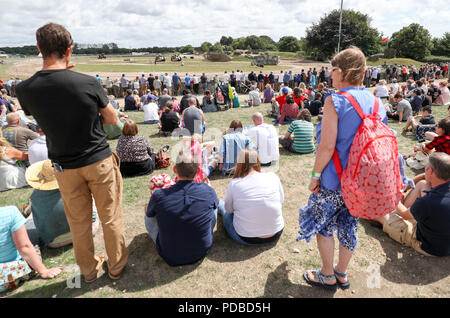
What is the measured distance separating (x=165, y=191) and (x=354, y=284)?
90.3 inches

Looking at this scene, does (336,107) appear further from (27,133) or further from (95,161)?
(27,133)

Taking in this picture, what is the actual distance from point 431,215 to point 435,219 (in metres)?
0.06

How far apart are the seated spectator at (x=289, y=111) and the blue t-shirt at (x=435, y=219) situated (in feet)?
23.9

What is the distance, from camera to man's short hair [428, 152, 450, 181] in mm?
2838

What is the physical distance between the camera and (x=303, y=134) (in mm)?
6895

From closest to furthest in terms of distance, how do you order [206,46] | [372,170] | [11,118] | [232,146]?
[372,170] < [232,146] < [11,118] < [206,46]

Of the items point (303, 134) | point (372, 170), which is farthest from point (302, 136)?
point (372, 170)

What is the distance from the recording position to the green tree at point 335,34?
55.3m

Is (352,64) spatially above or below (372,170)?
above

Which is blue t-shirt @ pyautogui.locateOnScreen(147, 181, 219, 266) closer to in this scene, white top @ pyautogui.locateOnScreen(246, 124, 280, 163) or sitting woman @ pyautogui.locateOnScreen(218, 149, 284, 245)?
sitting woman @ pyautogui.locateOnScreen(218, 149, 284, 245)

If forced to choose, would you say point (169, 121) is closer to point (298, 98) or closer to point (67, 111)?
point (298, 98)

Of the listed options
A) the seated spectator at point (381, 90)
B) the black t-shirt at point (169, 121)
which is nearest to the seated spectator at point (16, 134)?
the black t-shirt at point (169, 121)

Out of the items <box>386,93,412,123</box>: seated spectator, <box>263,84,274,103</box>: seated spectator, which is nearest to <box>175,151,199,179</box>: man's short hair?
<box>386,93,412,123</box>: seated spectator
